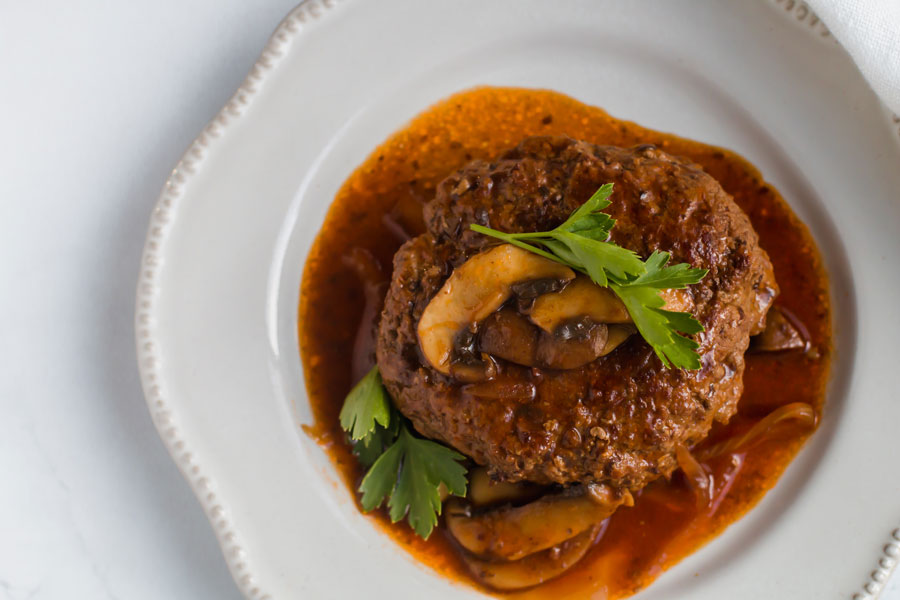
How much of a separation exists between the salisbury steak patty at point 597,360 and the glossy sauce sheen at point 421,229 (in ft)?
2.23

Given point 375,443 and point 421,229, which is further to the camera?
point 421,229

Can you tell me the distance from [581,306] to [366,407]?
1.25 metres

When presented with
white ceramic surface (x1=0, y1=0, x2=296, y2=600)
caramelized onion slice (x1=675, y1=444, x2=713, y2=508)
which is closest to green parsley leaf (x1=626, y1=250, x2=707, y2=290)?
caramelized onion slice (x1=675, y1=444, x2=713, y2=508)

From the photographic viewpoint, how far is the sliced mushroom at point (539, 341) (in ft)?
9.25

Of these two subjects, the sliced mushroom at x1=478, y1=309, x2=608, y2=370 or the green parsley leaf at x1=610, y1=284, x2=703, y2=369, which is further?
the sliced mushroom at x1=478, y1=309, x2=608, y2=370

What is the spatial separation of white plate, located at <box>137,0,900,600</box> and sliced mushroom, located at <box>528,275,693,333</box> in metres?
1.60

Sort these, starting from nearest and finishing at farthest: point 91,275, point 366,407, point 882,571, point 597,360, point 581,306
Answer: point 581,306 → point 597,360 → point 366,407 → point 882,571 → point 91,275

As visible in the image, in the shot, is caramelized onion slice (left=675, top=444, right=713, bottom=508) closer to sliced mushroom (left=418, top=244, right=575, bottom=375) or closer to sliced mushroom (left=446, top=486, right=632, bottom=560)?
sliced mushroom (left=446, top=486, right=632, bottom=560)

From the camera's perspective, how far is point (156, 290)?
3609mm

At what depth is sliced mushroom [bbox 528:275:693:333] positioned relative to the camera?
2836 mm

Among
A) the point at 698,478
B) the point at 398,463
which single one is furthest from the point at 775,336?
the point at 398,463

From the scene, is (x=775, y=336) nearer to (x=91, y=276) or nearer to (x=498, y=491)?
(x=498, y=491)

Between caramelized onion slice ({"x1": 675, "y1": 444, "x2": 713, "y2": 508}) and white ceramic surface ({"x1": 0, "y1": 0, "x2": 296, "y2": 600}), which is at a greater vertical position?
caramelized onion slice ({"x1": 675, "y1": 444, "x2": 713, "y2": 508})

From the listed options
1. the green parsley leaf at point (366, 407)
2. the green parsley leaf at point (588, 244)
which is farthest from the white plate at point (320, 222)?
the green parsley leaf at point (588, 244)
